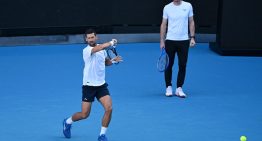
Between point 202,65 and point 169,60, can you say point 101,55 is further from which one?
point 202,65

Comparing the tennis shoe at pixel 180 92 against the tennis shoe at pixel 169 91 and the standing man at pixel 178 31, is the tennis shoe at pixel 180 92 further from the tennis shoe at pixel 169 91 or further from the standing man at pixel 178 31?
the standing man at pixel 178 31

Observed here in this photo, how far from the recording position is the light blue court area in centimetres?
1015

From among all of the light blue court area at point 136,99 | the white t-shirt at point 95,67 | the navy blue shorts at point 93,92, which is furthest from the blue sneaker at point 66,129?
the white t-shirt at point 95,67

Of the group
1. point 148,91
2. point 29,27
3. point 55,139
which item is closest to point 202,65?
point 148,91

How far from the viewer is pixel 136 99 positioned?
12.6 meters

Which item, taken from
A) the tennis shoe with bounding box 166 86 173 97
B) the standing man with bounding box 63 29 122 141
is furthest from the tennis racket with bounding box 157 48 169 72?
the standing man with bounding box 63 29 122 141

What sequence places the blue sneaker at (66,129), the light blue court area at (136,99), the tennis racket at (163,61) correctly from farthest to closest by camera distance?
the tennis racket at (163,61) → the light blue court area at (136,99) → the blue sneaker at (66,129)

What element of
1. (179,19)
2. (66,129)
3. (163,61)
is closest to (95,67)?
(66,129)

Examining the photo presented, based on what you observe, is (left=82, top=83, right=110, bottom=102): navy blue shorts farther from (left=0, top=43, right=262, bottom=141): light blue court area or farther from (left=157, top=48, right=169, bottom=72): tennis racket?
(left=157, top=48, right=169, bottom=72): tennis racket

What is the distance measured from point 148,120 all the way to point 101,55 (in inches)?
83.9

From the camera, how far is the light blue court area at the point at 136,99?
10148 mm

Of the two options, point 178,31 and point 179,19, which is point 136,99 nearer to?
point 178,31

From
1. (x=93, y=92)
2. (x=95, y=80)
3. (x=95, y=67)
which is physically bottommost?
(x=93, y=92)

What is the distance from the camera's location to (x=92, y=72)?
9164 mm
